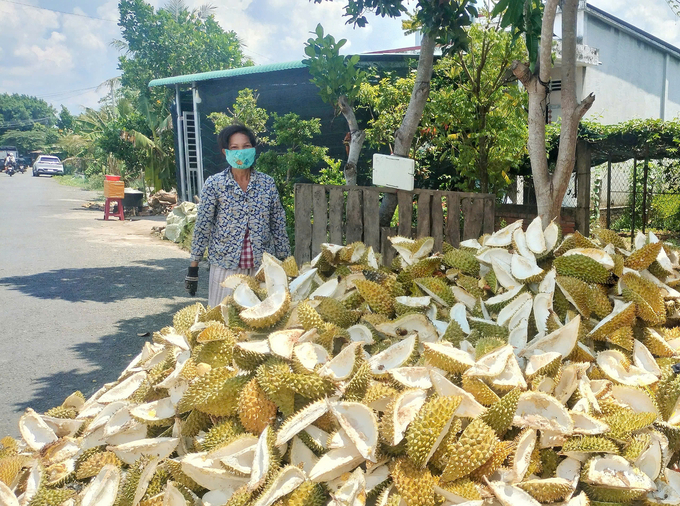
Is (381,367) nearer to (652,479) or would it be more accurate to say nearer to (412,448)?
(412,448)

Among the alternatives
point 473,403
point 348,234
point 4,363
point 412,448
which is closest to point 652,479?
point 473,403

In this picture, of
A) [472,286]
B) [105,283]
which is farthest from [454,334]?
[105,283]

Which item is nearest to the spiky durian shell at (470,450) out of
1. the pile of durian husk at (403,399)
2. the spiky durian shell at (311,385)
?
the pile of durian husk at (403,399)

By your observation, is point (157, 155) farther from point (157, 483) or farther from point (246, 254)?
point (157, 483)

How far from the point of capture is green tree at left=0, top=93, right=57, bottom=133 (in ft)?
342

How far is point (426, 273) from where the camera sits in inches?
93.7

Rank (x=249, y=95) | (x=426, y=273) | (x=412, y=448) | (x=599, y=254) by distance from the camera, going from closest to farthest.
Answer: (x=412, y=448) < (x=599, y=254) < (x=426, y=273) < (x=249, y=95)

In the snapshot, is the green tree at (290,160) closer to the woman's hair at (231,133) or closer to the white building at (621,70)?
the woman's hair at (231,133)

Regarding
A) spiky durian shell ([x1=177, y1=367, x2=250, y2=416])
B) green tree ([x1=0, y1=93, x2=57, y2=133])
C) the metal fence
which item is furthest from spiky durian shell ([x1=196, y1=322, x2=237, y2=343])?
green tree ([x1=0, y1=93, x2=57, y2=133])

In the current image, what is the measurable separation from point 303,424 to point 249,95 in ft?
30.5

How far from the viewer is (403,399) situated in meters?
1.54

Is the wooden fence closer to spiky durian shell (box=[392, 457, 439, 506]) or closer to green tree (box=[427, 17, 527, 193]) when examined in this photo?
green tree (box=[427, 17, 527, 193])

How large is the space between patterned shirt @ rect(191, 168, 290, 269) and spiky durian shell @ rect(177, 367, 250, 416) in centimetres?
204

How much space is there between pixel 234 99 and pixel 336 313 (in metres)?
10.7
